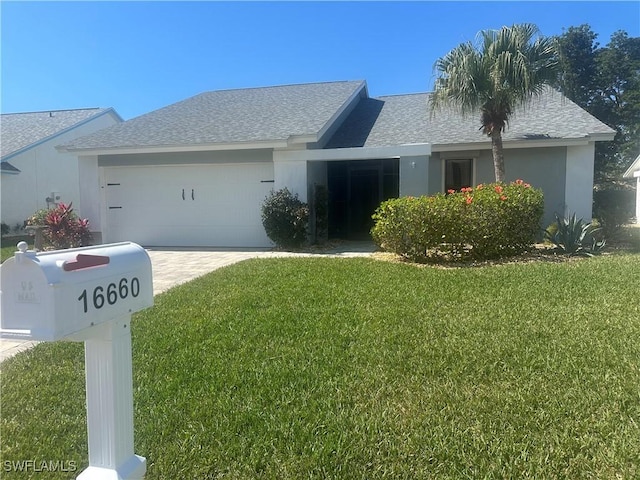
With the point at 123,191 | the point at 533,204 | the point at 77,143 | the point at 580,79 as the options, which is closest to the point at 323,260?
the point at 533,204

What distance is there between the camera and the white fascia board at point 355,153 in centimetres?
1134

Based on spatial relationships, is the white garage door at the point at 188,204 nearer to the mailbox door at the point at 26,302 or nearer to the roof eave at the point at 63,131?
the roof eave at the point at 63,131

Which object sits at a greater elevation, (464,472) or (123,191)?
(123,191)

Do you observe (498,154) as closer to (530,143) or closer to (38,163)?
(530,143)

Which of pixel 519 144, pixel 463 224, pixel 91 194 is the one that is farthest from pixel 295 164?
pixel 91 194

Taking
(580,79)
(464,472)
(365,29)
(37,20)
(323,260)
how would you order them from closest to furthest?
(464,472) → (37,20) → (323,260) → (365,29) → (580,79)

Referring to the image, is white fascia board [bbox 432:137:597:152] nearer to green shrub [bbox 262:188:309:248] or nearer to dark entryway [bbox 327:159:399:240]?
dark entryway [bbox 327:159:399:240]

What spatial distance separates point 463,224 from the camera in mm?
9031

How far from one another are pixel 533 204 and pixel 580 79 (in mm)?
29581

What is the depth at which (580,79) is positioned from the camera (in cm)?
3266

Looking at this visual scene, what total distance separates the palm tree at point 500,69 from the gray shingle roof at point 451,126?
4.21 feet

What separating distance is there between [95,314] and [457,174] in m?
12.9

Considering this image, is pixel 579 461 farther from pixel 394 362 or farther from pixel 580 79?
pixel 580 79

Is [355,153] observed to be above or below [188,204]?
above
